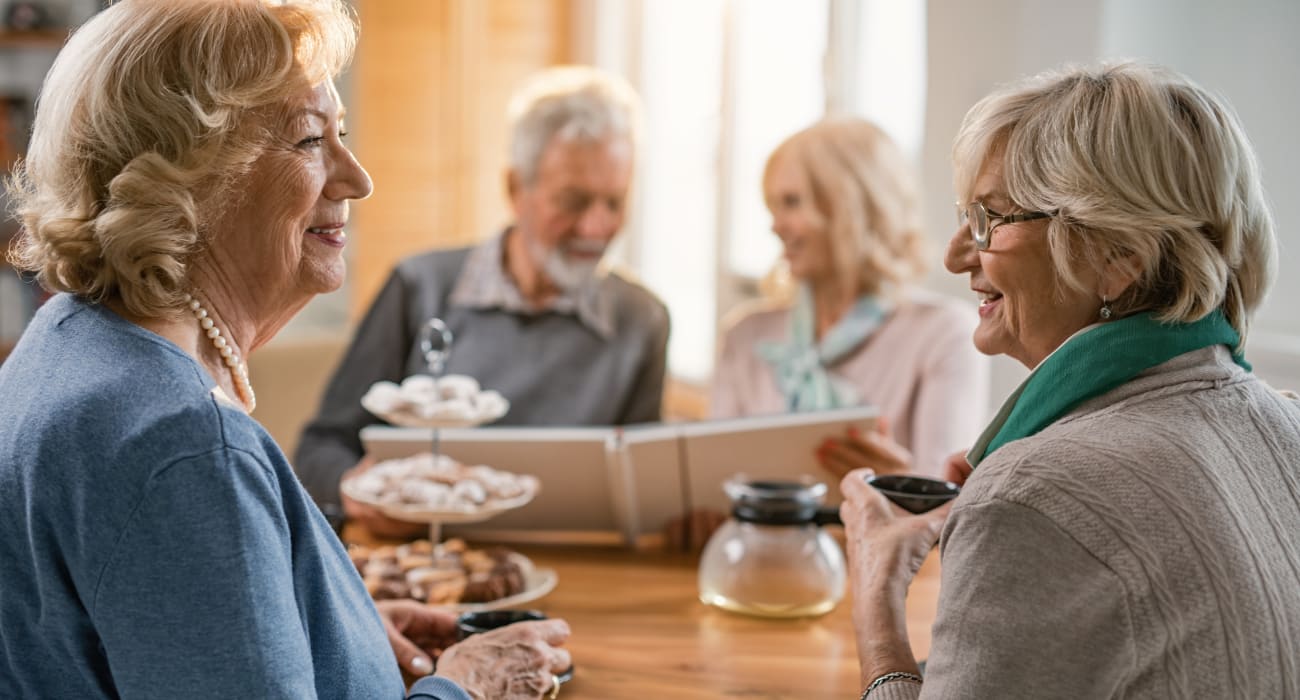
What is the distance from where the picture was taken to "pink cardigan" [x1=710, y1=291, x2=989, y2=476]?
250 cm

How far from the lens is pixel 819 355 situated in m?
2.68

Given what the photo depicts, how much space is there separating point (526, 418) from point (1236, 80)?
1.68 m

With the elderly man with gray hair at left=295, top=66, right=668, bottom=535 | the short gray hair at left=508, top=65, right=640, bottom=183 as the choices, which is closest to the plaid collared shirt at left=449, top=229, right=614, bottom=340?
the elderly man with gray hair at left=295, top=66, right=668, bottom=535

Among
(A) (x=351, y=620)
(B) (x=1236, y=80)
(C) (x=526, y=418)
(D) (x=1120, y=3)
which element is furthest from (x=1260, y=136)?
(A) (x=351, y=620)

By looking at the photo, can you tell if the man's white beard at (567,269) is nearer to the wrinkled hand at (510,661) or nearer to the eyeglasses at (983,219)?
the wrinkled hand at (510,661)

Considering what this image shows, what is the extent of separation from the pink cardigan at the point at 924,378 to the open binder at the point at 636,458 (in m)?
0.43

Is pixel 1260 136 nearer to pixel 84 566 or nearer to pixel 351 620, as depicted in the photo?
pixel 351 620

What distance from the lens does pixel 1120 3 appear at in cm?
292

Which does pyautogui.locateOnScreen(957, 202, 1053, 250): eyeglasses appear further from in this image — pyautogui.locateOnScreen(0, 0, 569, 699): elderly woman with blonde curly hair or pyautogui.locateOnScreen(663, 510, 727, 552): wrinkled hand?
pyautogui.locateOnScreen(663, 510, 727, 552): wrinkled hand

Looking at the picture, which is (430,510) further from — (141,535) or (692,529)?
(141,535)

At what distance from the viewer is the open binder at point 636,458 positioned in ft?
6.64

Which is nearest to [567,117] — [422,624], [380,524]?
[380,524]

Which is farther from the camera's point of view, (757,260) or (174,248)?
(757,260)

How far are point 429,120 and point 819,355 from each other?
2.79 metres
